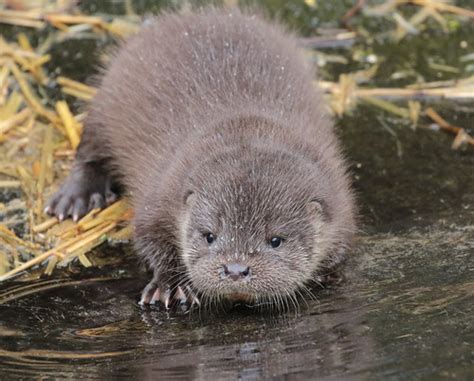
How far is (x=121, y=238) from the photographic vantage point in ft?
19.9

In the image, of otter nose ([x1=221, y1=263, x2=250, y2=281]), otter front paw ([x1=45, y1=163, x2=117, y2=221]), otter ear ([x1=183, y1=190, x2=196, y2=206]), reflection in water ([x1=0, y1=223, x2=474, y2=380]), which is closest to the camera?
reflection in water ([x1=0, y1=223, x2=474, y2=380])

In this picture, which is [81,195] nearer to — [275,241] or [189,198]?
[189,198]

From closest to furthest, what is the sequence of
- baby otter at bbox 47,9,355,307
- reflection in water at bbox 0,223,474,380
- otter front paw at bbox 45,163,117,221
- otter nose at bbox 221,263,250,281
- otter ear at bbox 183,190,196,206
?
reflection in water at bbox 0,223,474,380 < otter nose at bbox 221,263,250,281 < baby otter at bbox 47,9,355,307 < otter ear at bbox 183,190,196,206 < otter front paw at bbox 45,163,117,221

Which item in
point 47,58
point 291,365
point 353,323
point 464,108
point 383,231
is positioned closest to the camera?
point 291,365

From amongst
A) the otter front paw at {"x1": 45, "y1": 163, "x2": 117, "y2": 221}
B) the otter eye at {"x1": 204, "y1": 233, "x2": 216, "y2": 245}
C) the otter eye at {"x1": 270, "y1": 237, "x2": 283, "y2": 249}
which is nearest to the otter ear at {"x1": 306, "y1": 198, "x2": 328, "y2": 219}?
the otter eye at {"x1": 270, "y1": 237, "x2": 283, "y2": 249}

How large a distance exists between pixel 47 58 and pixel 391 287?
11.8 ft

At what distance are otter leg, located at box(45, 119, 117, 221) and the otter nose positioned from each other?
1.62 meters

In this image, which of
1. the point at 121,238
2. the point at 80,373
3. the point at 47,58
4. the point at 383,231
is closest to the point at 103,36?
the point at 47,58

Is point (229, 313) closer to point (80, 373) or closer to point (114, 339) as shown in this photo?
point (114, 339)

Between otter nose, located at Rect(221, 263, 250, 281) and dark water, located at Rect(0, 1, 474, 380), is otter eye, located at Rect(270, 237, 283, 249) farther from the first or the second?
dark water, located at Rect(0, 1, 474, 380)

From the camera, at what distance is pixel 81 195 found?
6.41m

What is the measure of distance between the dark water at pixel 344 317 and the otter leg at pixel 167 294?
0.07 metres

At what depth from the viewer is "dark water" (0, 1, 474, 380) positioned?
14.1 ft

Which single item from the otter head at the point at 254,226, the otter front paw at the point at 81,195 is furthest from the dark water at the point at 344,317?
the otter front paw at the point at 81,195
